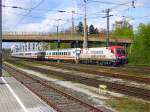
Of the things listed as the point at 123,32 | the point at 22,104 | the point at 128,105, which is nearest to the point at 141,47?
the point at 128,105

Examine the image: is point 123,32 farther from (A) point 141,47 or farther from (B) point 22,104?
(B) point 22,104

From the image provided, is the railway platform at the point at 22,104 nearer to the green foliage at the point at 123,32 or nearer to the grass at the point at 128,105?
the grass at the point at 128,105

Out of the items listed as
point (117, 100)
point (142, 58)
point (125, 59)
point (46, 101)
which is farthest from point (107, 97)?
point (142, 58)

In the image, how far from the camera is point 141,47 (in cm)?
7631

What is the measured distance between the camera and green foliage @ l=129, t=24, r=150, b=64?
7388cm

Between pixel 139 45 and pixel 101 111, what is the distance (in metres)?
63.8

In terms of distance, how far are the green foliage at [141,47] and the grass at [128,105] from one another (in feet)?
176

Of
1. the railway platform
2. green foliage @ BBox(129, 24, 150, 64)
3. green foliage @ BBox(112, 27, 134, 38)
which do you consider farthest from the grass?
green foliage @ BBox(112, 27, 134, 38)

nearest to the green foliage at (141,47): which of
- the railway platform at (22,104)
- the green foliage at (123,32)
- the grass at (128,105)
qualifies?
the grass at (128,105)

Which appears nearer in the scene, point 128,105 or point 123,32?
point 128,105

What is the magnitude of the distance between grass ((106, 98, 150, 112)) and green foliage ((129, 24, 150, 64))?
176 ft

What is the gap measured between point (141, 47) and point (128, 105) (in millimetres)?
59915

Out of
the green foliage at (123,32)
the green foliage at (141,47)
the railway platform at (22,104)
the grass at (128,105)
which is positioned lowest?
the grass at (128,105)

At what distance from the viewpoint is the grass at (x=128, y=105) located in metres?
16.3
